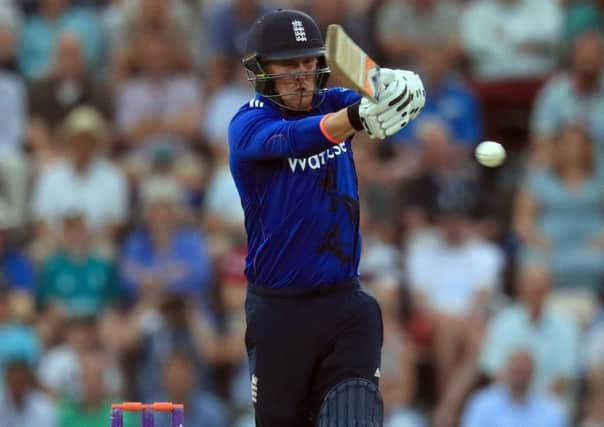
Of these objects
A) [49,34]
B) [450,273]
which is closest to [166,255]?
[450,273]

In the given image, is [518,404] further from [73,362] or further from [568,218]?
[73,362]

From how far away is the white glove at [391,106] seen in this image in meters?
6.08

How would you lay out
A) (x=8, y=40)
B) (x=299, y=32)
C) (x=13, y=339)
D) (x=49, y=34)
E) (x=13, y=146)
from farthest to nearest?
(x=49, y=34)
(x=8, y=40)
(x=13, y=146)
(x=13, y=339)
(x=299, y=32)

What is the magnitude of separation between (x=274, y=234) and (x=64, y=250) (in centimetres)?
628

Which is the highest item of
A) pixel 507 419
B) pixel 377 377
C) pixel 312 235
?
pixel 312 235

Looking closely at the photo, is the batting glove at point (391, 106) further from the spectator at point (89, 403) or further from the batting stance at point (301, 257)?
the spectator at point (89, 403)

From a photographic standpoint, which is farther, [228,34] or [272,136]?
[228,34]

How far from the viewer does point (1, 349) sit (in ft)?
38.8

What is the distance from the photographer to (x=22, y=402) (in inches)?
455

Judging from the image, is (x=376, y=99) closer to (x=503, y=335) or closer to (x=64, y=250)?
(x=503, y=335)

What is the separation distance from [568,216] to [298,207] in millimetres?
6238

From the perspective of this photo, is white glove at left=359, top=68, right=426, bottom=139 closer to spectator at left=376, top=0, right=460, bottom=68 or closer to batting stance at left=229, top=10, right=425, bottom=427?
batting stance at left=229, top=10, right=425, bottom=427

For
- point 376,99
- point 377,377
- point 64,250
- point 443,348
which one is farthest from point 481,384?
point 376,99

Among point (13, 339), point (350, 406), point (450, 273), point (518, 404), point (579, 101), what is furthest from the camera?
point (579, 101)
